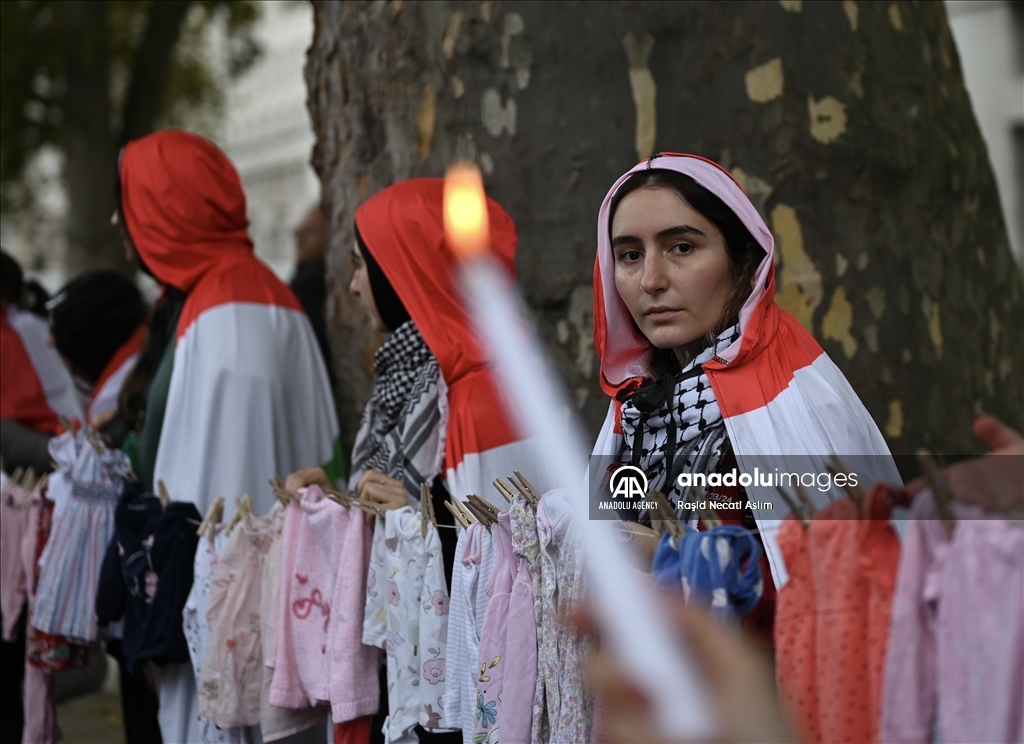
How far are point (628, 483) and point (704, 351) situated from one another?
1.06ft

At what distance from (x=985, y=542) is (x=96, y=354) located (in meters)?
3.94

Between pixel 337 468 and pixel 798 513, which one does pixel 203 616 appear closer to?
pixel 337 468

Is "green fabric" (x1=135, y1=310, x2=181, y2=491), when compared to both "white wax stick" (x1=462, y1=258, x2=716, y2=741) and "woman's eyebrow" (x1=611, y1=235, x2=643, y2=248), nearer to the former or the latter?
"woman's eyebrow" (x1=611, y1=235, x2=643, y2=248)

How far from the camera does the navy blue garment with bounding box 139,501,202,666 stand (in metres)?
3.28

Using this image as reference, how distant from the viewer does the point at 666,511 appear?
6.42ft

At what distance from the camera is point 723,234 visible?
2506 millimetres

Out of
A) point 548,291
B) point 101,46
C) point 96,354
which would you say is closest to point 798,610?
point 548,291

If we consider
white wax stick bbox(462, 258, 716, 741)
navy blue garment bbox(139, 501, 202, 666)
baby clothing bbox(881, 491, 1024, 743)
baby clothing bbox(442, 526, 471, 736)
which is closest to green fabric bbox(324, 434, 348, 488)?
navy blue garment bbox(139, 501, 202, 666)

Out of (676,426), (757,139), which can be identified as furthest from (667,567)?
(757,139)

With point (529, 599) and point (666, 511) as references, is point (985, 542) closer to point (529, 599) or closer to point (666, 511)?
point (666, 511)

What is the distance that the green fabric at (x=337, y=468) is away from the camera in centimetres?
419

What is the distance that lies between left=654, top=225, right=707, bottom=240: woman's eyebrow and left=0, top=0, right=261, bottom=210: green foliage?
7.02m

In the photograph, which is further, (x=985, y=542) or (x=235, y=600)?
(x=235, y=600)

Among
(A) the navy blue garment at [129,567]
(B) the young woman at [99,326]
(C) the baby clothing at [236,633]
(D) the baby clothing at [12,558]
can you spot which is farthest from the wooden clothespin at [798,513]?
(B) the young woman at [99,326]
